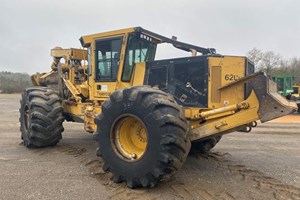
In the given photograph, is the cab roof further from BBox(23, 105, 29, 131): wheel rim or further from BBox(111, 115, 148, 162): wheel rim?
BBox(23, 105, 29, 131): wheel rim

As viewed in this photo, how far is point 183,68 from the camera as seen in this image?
6.01 metres

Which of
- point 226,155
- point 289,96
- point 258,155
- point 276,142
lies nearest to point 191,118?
point 226,155

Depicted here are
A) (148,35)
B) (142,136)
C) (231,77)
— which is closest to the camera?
(142,136)

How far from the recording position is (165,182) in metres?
5.24

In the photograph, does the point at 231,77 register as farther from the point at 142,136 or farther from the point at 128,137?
the point at 128,137

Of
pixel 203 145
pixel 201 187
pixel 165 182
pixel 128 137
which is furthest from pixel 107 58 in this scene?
pixel 201 187

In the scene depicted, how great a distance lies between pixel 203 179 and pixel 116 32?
137 inches

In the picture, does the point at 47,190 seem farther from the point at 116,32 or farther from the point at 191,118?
the point at 116,32

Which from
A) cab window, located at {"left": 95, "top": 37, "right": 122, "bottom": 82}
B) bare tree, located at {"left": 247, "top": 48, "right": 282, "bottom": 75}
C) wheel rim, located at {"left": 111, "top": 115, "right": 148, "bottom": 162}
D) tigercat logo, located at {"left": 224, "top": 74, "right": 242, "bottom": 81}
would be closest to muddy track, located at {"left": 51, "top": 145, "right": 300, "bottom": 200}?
wheel rim, located at {"left": 111, "top": 115, "right": 148, "bottom": 162}

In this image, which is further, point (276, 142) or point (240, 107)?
point (276, 142)

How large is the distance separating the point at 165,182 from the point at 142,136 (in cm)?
84

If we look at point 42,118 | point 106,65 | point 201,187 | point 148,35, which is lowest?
point 201,187

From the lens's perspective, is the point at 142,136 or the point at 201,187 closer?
the point at 201,187

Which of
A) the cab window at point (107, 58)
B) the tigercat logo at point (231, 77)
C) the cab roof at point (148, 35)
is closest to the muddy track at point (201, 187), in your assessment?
the tigercat logo at point (231, 77)
